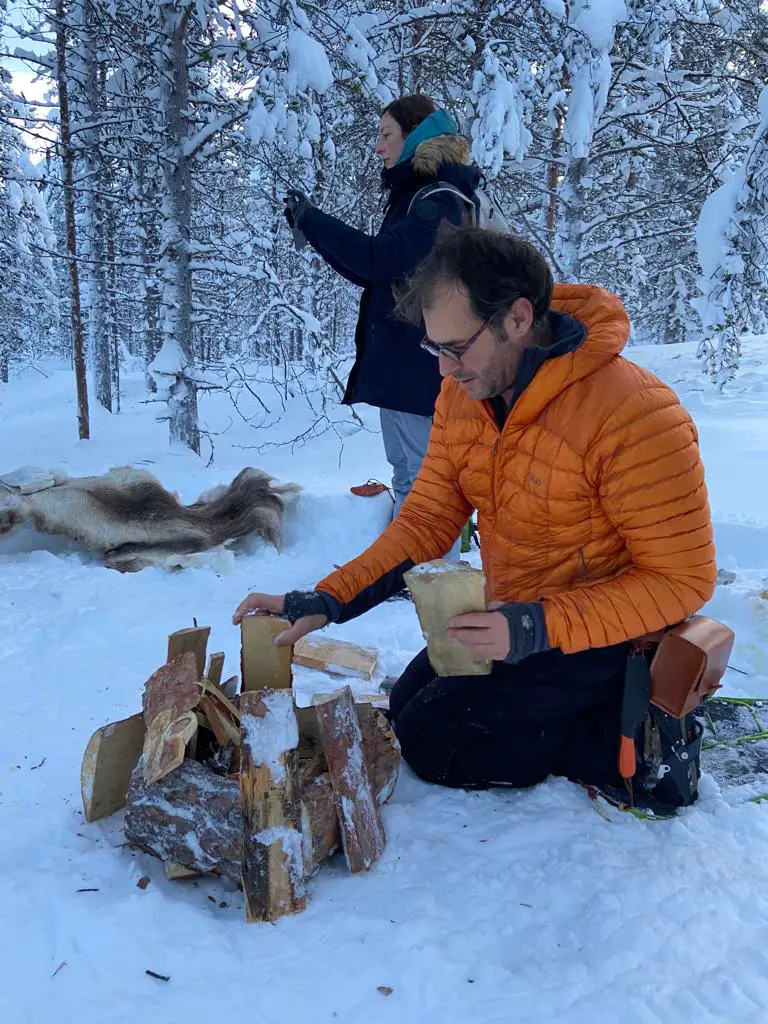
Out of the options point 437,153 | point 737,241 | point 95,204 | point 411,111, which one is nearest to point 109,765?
point 437,153

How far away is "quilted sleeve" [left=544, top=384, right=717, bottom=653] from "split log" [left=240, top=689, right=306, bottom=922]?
0.74m

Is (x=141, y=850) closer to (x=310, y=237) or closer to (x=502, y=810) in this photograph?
(x=502, y=810)

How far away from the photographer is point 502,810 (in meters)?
1.99

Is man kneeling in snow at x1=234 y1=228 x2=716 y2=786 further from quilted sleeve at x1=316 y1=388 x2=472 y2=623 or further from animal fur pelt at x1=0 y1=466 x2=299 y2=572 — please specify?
animal fur pelt at x1=0 y1=466 x2=299 y2=572

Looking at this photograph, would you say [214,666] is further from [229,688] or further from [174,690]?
[174,690]

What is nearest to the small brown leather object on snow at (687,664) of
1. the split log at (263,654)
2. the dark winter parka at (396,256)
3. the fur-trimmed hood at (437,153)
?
the split log at (263,654)

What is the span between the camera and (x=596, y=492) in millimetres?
1819

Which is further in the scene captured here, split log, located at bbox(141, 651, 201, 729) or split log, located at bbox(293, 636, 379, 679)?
split log, located at bbox(293, 636, 379, 679)

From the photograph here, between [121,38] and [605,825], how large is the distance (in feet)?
22.6

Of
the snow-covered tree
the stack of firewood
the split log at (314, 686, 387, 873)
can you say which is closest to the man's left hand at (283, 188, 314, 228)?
the stack of firewood

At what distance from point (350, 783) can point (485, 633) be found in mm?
521

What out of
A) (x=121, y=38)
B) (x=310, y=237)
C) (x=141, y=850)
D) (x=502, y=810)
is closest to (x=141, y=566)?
(x=310, y=237)

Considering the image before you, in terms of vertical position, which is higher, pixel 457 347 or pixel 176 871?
pixel 457 347

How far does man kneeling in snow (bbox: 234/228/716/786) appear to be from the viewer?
1708 mm
